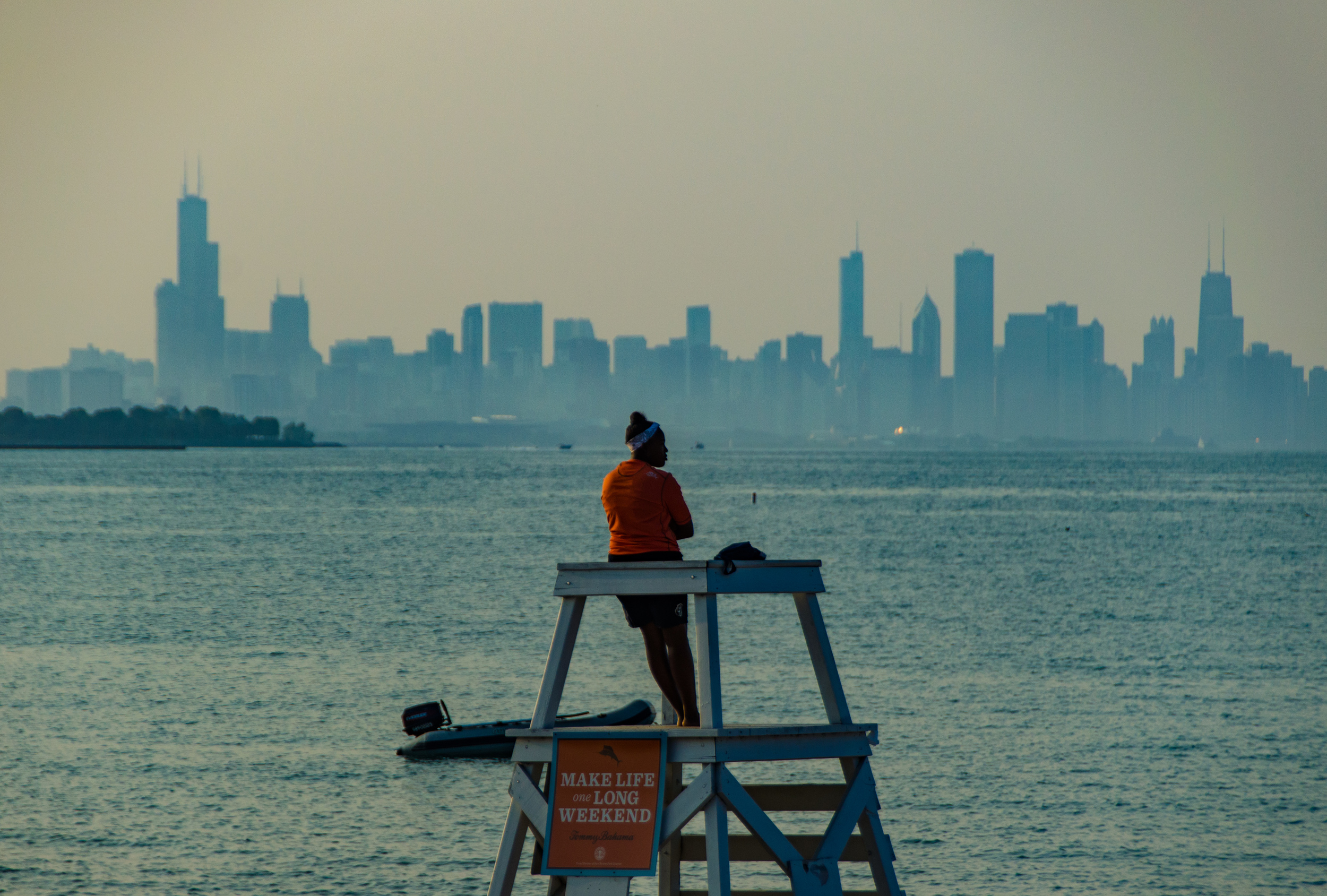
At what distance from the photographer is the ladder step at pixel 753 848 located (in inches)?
368

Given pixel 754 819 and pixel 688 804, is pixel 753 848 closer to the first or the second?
pixel 754 819

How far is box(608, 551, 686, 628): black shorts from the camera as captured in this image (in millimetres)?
8336

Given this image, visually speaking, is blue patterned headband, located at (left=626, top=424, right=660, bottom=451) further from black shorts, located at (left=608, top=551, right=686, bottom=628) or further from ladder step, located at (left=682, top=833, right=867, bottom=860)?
ladder step, located at (left=682, top=833, right=867, bottom=860)

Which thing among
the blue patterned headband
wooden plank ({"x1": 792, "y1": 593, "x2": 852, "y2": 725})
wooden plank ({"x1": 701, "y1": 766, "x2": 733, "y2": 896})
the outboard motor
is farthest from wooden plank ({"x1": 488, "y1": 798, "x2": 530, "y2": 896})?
the outboard motor

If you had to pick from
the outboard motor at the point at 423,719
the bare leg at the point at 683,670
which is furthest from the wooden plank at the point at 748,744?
the outboard motor at the point at 423,719

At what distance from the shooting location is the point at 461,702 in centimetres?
2939

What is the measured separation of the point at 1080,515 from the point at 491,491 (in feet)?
207

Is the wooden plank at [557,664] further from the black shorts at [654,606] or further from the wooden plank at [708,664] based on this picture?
the wooden plank at [708,664]

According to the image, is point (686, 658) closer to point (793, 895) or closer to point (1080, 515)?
point (793, 895)

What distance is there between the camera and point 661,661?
850 centimetres

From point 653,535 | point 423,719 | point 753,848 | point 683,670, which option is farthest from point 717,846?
point 423,719

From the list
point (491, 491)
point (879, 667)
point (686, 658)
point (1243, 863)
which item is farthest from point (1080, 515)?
point (686, 658)

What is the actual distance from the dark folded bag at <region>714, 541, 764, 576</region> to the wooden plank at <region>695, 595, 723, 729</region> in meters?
0.18

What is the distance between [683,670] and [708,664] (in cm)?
81
